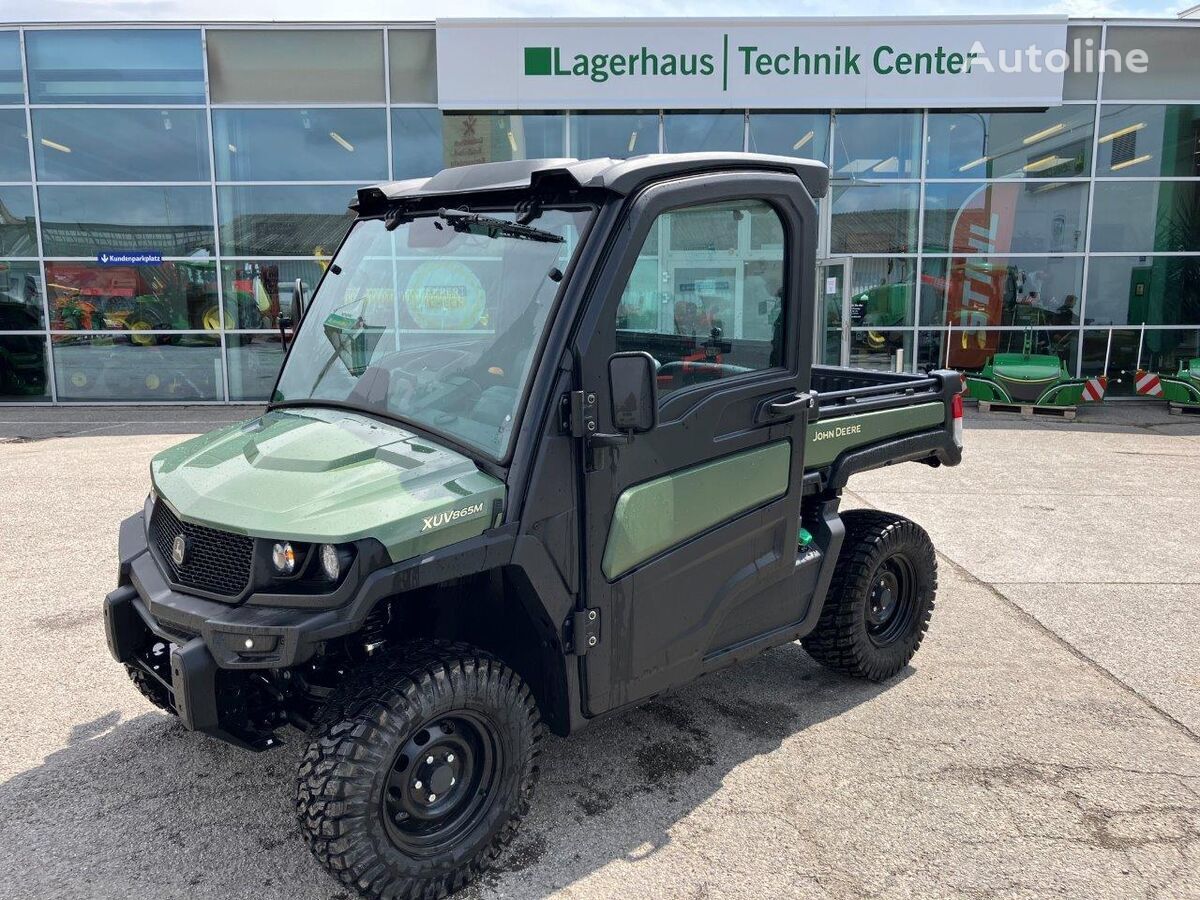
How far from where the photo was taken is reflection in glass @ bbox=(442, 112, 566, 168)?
45.8 ft

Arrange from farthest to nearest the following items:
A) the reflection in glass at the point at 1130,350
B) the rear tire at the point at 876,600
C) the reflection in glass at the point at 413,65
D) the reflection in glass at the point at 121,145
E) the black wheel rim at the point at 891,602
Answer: the reflection in glass at the point at 1130,350 → the reflection in glass at the point at 121,145 → the reflection in glass at the point at 413,65 → the black wheel rim at the point at 891,602 → the rear tire at the point at 876,600

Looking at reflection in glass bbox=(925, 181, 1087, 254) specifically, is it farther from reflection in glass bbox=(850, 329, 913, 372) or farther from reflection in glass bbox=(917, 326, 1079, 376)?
reflection in glass bbox=(850, 329, 913, 372)

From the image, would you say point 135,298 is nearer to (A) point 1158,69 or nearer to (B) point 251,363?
(B) point 251,363

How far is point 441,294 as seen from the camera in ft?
10.2

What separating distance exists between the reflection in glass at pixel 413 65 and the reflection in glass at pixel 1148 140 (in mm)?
10632

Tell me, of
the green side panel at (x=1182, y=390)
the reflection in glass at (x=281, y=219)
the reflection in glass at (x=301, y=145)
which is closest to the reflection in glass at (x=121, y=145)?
the reflection in glass at (x=301, y=145)

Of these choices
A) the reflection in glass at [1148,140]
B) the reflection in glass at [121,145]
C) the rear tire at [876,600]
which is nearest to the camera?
the rear tire at [876,600]

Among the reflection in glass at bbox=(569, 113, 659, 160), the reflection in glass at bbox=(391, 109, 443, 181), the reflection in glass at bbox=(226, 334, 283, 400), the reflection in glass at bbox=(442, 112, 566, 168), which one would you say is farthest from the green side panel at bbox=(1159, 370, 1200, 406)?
the reflection in glass at bbox=(226, 334, 283, 400)

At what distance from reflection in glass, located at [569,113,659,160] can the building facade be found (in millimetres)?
35

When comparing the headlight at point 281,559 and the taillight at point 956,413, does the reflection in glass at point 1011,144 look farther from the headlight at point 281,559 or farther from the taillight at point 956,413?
the headlight at point 281,559

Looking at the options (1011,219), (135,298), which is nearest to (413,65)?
(135,298)

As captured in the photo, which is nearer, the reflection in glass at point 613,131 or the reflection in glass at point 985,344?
the reflection in glass at point 613,131

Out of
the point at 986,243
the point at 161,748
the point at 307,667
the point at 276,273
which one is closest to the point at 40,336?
the point at 276,273

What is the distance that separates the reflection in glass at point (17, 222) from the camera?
46.6 feet
